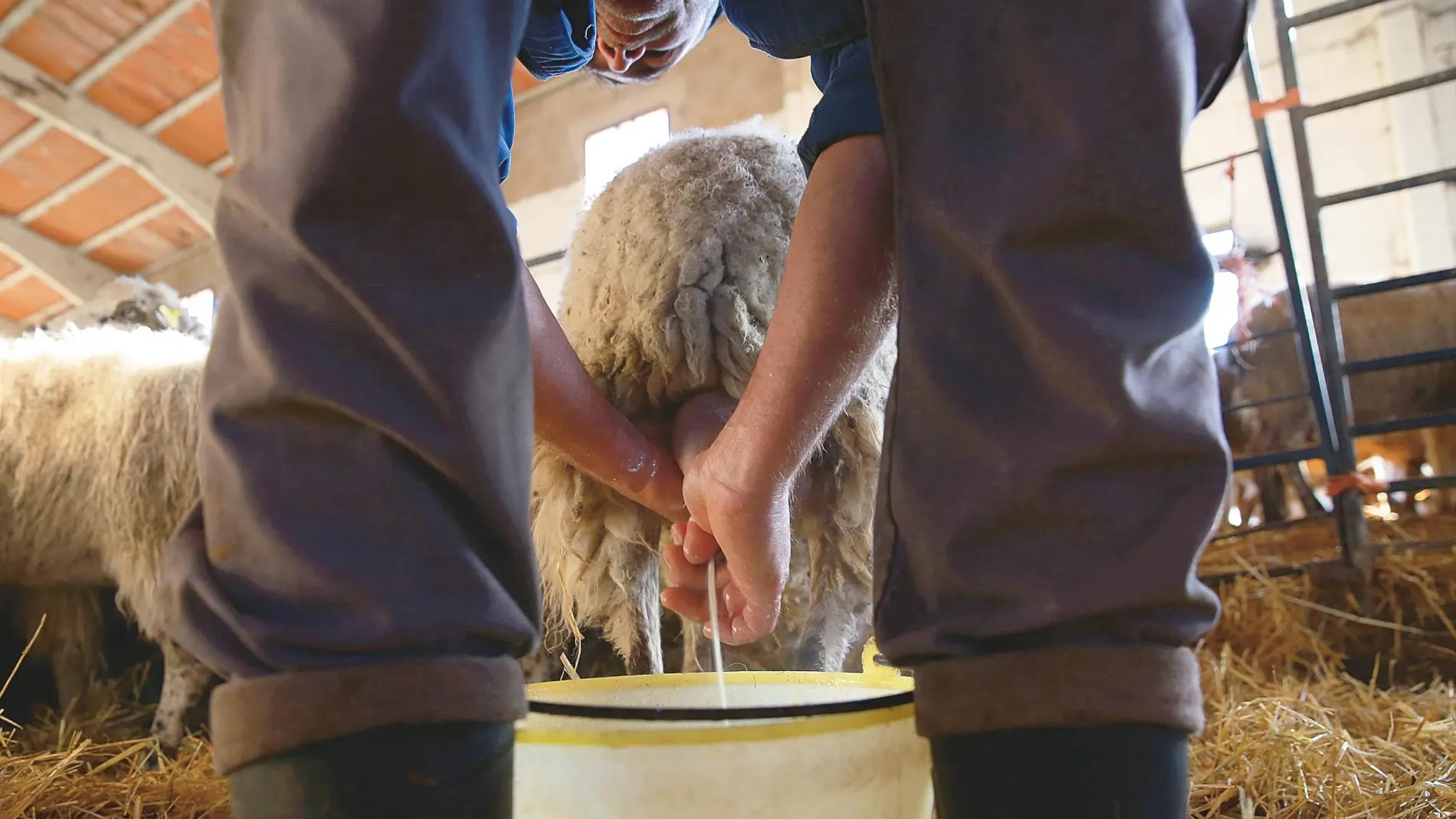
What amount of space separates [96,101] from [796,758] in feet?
19.6

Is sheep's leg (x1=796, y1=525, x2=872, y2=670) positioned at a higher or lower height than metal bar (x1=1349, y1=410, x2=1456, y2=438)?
lower

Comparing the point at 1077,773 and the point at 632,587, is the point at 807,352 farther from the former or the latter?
the point at 632,587

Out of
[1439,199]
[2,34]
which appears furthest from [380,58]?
[2,34]

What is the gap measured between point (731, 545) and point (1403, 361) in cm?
200

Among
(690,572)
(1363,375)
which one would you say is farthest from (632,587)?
(1363,375)

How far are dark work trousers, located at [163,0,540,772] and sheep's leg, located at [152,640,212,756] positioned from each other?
1366 millimetres

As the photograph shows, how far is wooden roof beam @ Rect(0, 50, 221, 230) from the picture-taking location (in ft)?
15.1

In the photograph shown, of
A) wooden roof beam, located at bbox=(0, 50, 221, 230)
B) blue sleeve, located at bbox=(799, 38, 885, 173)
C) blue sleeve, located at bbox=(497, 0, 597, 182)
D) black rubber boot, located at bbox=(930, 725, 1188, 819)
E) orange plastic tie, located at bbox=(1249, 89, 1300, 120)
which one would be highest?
wooden roof beam, located at bbox=(0, 50, 221, 230)

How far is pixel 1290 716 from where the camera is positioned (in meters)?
1.09

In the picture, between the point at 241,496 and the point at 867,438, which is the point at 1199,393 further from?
the point at 867,438

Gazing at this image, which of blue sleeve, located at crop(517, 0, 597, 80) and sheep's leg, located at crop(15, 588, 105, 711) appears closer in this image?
blue sleeve, located at crop(517, 0, 597, 80)

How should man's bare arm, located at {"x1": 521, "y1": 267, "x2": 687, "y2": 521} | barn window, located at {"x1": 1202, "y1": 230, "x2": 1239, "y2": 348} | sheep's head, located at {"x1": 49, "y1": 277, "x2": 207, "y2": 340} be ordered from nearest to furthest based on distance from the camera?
man's bare arm, located at {"x1": 521, "y1": 267, "x2": 687, "y2": 521}
sheep's head, located at {"x1": 49, "y1": 277, "x2": 207, "y2": 340}
barn window, located at {"x1": 1202, "y1": 230, "x2": 1239, "y2": 348}

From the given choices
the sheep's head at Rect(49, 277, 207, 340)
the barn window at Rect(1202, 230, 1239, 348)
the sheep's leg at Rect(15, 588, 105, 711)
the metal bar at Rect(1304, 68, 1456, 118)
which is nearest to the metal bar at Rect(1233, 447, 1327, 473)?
the metal bar at Rect(1304, 68, 1456, 118)

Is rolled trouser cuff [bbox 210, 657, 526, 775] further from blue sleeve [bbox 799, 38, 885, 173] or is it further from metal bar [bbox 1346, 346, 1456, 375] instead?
metal bar [bbox 1346, 346, 1456, 375]
